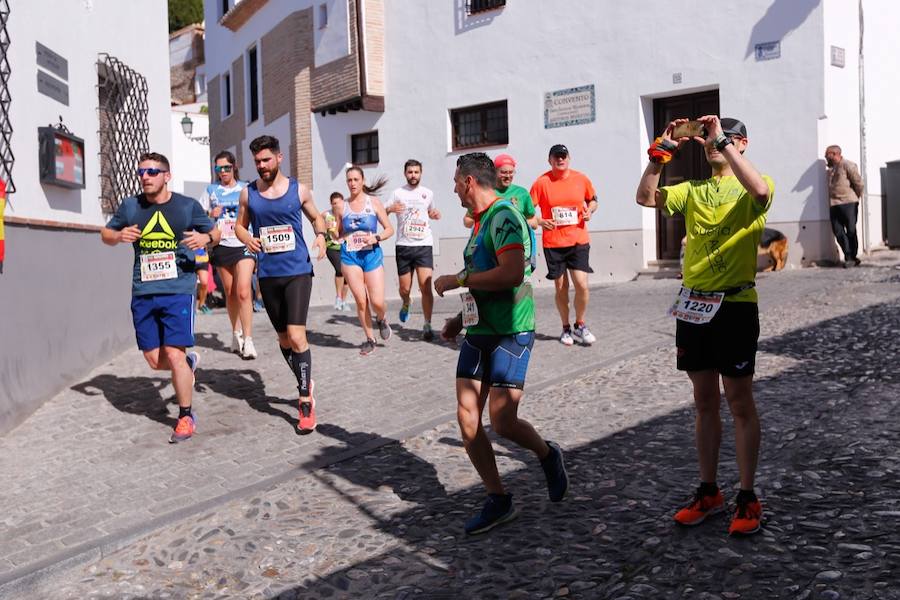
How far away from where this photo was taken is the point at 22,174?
→ 8.33 metres

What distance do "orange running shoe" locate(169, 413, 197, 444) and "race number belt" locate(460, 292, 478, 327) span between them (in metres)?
2.85

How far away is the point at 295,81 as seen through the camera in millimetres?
24000

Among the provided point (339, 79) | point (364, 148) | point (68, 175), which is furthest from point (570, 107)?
point (68, 175)

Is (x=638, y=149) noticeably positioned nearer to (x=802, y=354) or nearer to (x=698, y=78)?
(x=698, y=78)

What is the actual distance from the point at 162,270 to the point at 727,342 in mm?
4081

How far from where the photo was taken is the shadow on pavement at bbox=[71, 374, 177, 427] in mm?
7730

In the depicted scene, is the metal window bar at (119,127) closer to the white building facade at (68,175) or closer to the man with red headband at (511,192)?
the white building facade at (68,175)

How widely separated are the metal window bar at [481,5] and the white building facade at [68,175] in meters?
8.26

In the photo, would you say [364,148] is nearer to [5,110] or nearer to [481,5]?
[481,5]

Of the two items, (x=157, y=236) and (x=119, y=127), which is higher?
(x=119, y=127)

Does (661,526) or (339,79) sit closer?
(661,526)

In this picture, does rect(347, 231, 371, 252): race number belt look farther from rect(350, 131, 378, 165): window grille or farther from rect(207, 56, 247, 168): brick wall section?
rect(207, 56, 247, 168): brick wall section

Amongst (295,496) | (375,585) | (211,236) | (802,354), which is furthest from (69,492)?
(802,354)

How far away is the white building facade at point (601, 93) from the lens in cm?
1520
